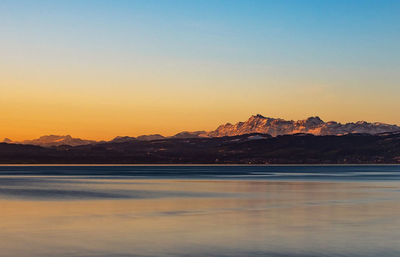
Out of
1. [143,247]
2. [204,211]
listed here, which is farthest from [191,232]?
[204,211]

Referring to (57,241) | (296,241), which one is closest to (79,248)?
(57,241)

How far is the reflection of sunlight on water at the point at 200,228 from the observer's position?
2683cm

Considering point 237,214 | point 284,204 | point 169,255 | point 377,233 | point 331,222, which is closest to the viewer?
point 169,255

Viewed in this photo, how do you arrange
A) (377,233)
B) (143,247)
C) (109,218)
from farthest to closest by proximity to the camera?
1. (109,218)
2. (377,233)
3. (143,247)

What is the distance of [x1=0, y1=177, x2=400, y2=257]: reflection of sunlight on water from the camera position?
1056 inches

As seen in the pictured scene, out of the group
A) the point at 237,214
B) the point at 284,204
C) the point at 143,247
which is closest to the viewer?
the point at 143,247

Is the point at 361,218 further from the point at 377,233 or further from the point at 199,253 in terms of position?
the point at 199,253

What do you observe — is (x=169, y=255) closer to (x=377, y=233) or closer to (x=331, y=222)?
(x=377, y=233)

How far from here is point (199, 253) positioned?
25.8 meters

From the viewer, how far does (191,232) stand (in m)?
32.4

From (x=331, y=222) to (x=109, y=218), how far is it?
13045 millimetres

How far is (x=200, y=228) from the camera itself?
34.1 metres

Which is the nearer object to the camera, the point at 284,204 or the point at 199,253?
the point at 199,253

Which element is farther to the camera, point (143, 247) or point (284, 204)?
point (284, 204)
